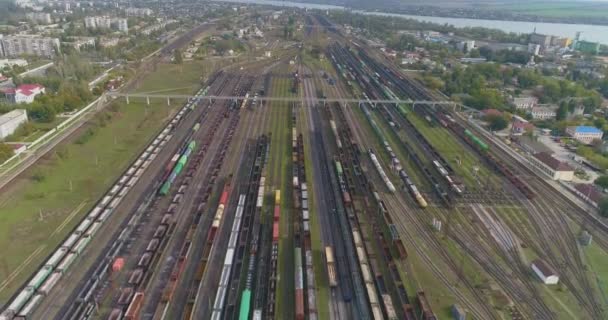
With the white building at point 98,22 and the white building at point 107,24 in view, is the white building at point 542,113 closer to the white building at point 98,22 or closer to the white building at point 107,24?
the white building at point 107,24

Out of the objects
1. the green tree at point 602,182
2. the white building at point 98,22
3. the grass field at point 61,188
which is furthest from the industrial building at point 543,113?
the white building at point 98,22

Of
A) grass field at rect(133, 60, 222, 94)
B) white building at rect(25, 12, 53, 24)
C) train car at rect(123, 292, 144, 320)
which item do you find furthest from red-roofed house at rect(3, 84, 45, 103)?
white building at rect(25, 12, 53, 24)

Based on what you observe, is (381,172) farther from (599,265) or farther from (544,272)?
(599,265)

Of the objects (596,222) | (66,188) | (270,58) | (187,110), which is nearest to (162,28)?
(270,58)

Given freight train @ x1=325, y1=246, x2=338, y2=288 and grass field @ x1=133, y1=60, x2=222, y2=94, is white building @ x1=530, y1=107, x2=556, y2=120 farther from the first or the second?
grass field @ x1=133, y1=60, x2=222, y2=94

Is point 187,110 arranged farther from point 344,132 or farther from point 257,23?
point 257,23
